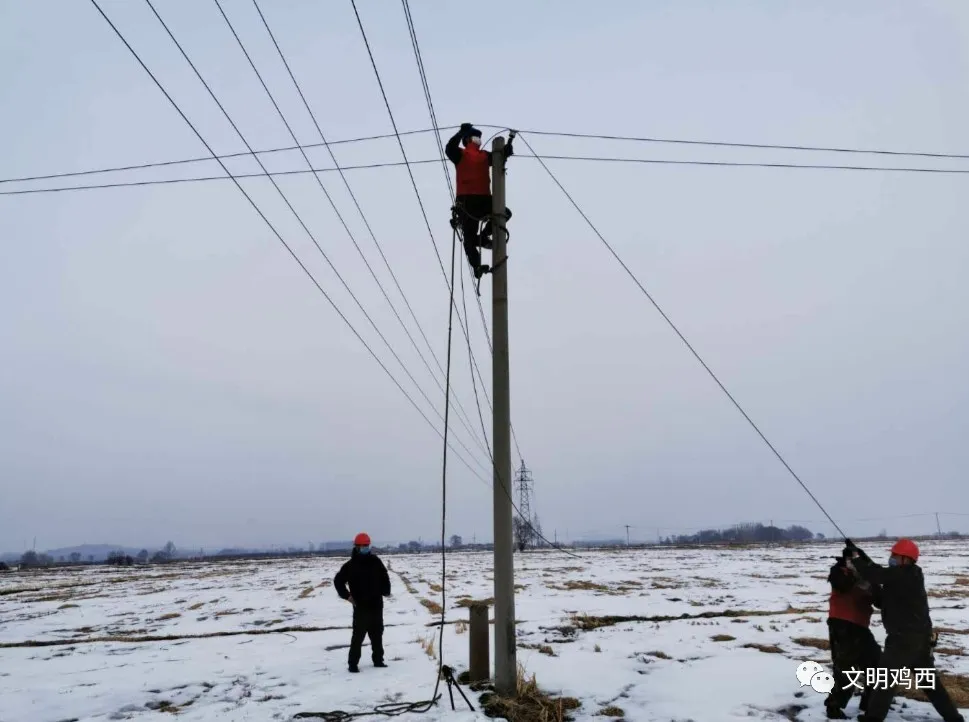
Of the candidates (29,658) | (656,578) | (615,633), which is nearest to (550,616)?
(615,633)

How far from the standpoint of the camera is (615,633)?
12.7 m

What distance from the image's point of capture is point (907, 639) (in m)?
6.21

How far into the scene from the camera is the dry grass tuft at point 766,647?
10.5 metres

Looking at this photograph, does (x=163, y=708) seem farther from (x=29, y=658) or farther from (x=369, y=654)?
(x=29, y=658)

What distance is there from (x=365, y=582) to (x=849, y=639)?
6794 millimetres

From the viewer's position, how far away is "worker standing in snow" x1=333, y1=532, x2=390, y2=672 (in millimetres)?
9414

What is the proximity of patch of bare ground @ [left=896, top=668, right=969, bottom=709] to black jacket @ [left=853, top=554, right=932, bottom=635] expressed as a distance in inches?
61.3

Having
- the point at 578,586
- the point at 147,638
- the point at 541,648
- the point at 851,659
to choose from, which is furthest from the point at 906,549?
the point at 578,586

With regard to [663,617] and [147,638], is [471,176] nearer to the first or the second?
[663,617]

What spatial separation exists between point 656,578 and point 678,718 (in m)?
23.2

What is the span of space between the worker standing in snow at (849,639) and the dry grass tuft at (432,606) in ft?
37.1

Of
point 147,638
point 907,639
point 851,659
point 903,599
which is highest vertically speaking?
point 903,599

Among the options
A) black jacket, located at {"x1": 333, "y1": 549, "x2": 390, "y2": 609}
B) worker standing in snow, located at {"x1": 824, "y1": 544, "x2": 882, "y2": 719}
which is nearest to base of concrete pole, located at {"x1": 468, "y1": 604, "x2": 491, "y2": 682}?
black jacket, located at {"x1": 333, "y1": 549, "x2": 390, "y2": 609}

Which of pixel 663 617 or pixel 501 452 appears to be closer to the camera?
pixel 501 452
